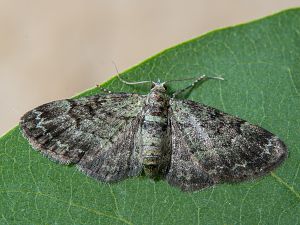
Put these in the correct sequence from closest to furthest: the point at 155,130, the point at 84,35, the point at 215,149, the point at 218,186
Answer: the point at 218,186, the point at 215,149, the point at 155,130, the point at 84,35

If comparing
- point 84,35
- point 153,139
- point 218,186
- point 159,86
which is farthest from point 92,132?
point 84,35

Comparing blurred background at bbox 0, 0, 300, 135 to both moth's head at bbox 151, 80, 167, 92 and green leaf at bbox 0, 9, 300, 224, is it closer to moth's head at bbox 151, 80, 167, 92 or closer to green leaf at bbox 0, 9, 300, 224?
moth's head at bbox 151, 80, 167, 92

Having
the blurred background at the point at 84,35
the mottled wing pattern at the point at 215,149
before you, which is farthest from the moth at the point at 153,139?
the blurred background at the point at 84,35

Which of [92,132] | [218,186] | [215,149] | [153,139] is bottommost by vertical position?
[218,186]

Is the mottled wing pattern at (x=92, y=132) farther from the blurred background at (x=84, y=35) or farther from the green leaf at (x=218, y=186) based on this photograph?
the blurred background at (x=84, y=35)

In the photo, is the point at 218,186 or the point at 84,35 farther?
the point at 84,35

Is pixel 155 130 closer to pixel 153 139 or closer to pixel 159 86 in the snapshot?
pixel 153 139
